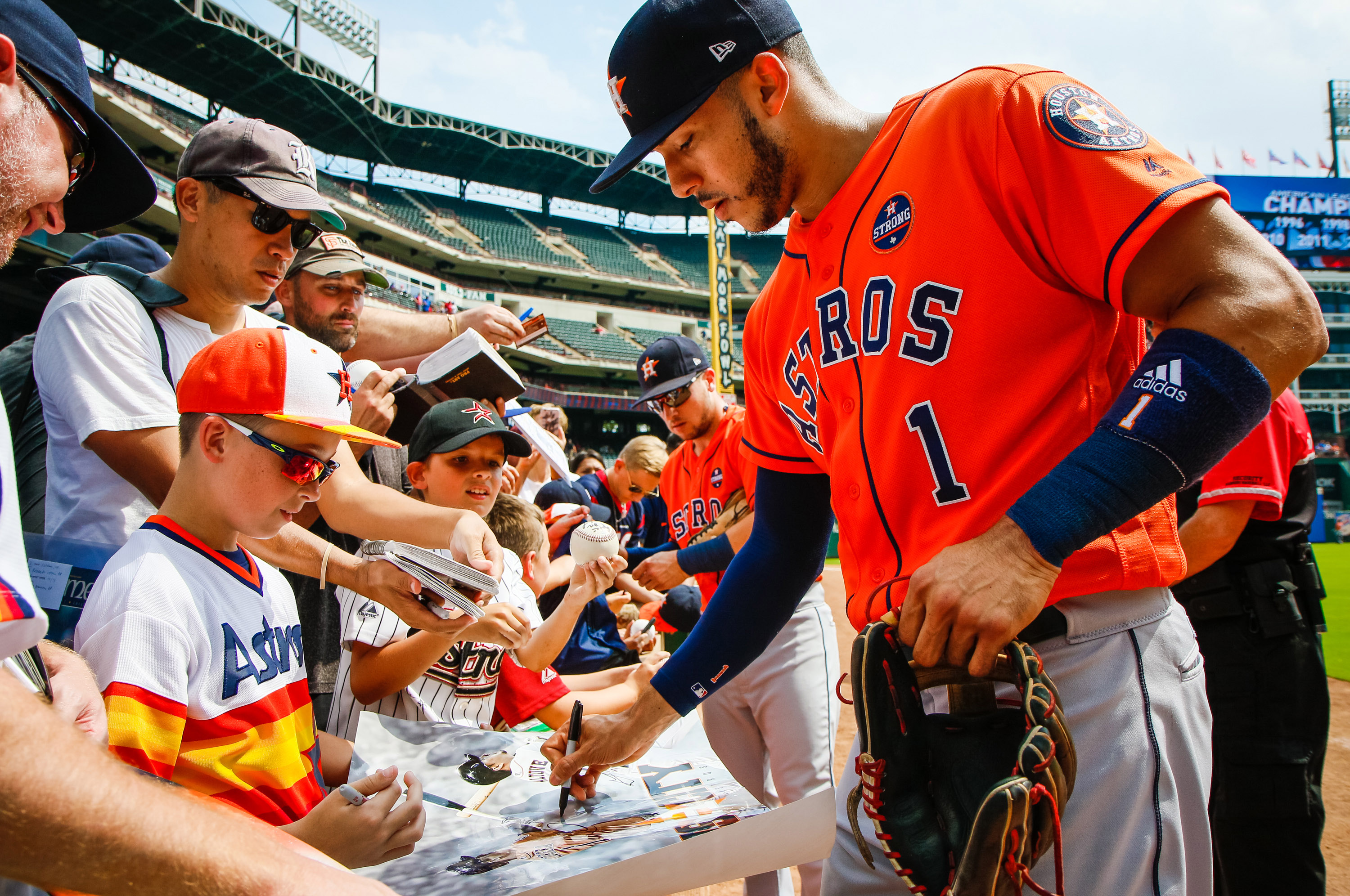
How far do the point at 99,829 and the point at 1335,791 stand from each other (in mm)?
5720

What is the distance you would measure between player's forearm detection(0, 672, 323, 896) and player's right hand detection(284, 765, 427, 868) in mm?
661

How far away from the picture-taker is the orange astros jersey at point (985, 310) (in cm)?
110

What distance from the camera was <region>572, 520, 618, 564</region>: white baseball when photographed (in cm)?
298

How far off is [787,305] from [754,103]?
15.9 inches

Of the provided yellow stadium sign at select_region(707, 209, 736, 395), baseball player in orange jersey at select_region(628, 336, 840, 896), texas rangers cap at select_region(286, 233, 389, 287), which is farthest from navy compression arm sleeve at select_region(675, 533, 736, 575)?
yellow stadium sign at select_region(707, 209, 736, 395)

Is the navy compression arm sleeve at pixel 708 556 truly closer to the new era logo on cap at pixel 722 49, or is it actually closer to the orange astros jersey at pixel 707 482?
the orange astros jersey at pixel 707 482

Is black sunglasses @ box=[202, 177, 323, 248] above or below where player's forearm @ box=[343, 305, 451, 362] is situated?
above

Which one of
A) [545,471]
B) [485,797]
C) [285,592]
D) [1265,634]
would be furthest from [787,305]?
[545,471]

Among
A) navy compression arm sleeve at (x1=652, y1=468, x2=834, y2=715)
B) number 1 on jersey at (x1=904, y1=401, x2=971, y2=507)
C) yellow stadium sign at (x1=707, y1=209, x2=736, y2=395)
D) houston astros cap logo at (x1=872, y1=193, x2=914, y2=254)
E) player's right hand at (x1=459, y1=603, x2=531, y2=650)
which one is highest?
yellow stadium sign at (x1=707, y1=209, x2=736, y2=395)

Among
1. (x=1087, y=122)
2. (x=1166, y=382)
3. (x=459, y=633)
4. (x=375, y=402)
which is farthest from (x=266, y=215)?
(x=1166, y=382)

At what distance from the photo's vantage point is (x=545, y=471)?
703 cm

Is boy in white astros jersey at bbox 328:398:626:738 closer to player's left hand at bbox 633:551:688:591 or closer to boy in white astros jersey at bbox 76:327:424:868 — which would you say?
boy in white astros jersey at bbox 76:327:424:868

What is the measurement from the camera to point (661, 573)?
3.52 metres

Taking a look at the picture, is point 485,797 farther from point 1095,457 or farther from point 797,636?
point 797,636
